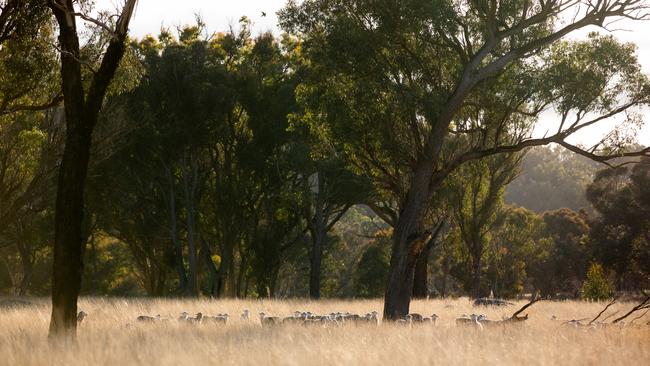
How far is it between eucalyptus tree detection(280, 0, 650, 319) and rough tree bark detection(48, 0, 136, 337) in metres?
9.50

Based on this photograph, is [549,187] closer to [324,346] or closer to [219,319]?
[219,319]

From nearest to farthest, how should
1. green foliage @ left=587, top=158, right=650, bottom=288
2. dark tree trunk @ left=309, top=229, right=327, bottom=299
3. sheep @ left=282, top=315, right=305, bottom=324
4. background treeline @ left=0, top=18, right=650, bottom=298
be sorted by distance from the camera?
1. sheep @ left=282, top=315, right=305, bottom=324
2. background treeline @ left=0, top=18, right=650, bottom=298
3. dark tree trunk @ left=309, top=229, right=327, bottom=299
4. green foliage @ left=587, top=158, right=650, bottom=288

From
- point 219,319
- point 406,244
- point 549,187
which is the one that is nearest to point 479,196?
point 406,244

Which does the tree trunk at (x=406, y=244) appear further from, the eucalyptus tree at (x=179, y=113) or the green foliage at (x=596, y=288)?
the green foliage at (x=596, y=288)

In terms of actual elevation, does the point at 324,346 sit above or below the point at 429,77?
below

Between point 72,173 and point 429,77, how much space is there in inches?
492

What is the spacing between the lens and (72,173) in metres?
14.5

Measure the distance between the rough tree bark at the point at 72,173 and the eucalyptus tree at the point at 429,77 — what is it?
9.50 meters

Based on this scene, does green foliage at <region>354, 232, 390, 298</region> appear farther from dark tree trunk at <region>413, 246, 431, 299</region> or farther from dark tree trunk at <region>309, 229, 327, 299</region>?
dark tree trunk at <region>309, 229, 327, 299</region>

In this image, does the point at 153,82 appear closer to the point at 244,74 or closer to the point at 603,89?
the point at 244,74

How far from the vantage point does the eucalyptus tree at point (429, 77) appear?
72.8ft

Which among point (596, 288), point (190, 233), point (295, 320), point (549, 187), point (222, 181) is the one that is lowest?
point (295, 320)

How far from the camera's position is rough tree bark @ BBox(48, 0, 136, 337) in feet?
47.2

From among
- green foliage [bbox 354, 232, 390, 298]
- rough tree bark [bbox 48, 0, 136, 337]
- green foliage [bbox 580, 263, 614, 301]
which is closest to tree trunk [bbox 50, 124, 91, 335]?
rough tree bark [bbox 48, 0, 136, 337]
